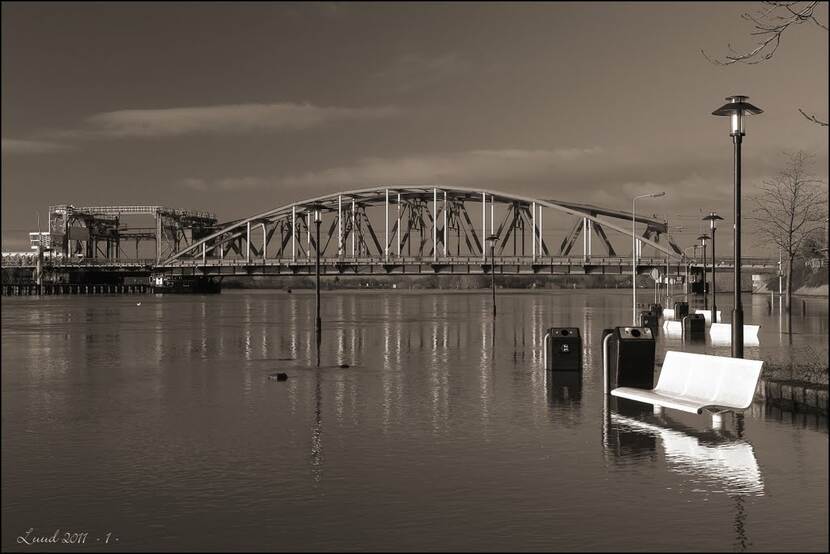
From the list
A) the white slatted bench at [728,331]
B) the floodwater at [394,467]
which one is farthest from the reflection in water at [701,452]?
the white slatted bench at [728,331]

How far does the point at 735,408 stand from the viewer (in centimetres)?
1501

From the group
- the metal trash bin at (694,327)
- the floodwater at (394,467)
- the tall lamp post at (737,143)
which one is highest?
the tall lamp post at (737,143)

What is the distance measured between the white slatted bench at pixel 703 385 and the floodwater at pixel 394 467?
0.37 m

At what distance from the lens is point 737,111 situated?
20406 mm

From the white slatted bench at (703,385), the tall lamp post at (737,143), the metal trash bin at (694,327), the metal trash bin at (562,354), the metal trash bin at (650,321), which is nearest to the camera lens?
the white slatted bench at (703,385)

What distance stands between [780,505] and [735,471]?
67.8 inches

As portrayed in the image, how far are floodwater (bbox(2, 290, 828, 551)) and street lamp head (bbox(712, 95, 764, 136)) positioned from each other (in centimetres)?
663

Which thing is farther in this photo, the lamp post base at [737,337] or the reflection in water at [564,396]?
the lamp post base at [737,337]

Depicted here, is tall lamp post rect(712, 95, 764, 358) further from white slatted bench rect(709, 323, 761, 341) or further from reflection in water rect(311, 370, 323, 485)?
white slatted bench rect(709, 323, 761, 341)

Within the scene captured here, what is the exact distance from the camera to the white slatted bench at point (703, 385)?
48.9 ft

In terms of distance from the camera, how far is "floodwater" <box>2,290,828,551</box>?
351 inches

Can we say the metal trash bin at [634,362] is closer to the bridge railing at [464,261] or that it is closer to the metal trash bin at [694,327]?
the metal trash bin at [694,327]

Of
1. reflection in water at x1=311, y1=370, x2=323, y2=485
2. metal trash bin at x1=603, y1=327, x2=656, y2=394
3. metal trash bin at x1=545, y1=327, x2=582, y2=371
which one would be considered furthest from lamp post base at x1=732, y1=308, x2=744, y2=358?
reflection in water at x1=311, y1=370, x2=323, y2=485

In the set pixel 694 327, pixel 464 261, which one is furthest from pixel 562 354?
pixel 464 261
